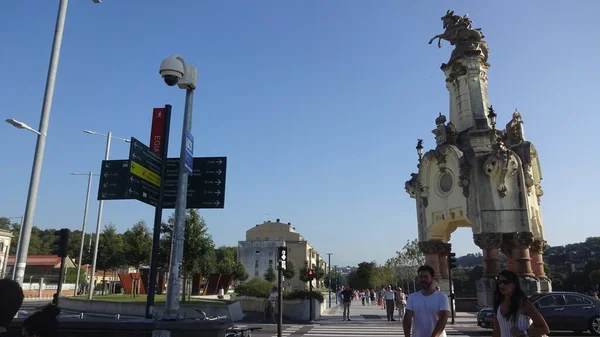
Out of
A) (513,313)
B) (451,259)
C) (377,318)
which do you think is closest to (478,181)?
(451,259)

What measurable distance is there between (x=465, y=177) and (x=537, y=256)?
19.6ft

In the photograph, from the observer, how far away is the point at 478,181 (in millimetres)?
22469

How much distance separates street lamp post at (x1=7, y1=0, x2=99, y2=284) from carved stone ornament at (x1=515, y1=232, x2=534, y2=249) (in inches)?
830

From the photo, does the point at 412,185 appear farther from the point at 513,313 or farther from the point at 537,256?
the point at 513,313

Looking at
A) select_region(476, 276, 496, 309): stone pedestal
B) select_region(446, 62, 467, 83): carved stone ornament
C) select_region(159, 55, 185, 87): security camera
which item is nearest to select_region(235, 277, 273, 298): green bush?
select_region(476, 276, 496, 309): stone pedestal

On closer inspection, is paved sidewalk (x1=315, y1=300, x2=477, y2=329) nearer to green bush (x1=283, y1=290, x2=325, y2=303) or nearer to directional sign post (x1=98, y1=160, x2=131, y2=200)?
green bush (x1=283, y1=290, x2=325, y2=303)

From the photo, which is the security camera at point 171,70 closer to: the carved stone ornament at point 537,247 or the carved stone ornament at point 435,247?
the carved stone ornament at point 435,247

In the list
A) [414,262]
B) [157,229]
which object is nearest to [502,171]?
[157,229]

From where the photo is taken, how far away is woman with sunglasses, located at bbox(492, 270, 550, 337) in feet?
14.8

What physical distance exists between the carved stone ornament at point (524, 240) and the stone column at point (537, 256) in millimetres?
2203

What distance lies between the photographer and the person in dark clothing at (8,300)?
3422mm

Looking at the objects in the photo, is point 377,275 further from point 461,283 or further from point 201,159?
point 201,159

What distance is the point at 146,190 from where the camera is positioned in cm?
859

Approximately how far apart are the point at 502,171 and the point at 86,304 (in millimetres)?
23177
